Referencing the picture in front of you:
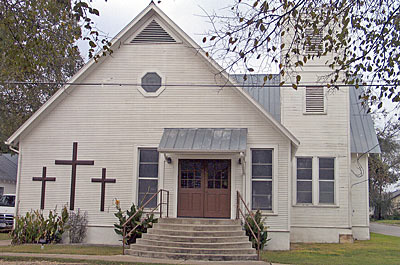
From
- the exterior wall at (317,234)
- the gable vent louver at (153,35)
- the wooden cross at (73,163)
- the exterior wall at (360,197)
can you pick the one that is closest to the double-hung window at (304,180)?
the exterior wall at (317,234)

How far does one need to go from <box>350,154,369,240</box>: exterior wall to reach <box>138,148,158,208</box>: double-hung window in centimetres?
896

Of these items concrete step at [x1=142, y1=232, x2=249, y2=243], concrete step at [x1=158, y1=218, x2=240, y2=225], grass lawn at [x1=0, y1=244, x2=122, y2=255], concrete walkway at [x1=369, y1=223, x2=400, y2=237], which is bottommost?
concrete walkway at [x1=369, y1=223, x2=400, y2=237]

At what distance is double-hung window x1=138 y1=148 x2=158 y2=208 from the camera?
53.9 ft

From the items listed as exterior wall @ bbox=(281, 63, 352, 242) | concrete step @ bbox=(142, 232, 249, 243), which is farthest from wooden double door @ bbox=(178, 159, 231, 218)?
exterior wall @ bbox=(281, 63, 352, 242)

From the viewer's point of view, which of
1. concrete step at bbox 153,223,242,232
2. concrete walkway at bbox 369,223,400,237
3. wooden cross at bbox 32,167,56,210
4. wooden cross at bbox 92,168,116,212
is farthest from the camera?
concrete walkway at bbox 369,223,400,237

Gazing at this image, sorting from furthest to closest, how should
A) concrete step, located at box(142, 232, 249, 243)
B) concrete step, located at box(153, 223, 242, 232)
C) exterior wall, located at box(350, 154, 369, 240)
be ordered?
exterior wall, located at box(350, 154, 369, 240) → concrete step, located at box(153, 223, 242, 232) → concrete step, located at box(142, 232, 249, 243)

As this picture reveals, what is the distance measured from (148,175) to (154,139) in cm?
127

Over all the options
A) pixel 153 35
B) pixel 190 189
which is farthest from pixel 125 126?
pixel 153 35

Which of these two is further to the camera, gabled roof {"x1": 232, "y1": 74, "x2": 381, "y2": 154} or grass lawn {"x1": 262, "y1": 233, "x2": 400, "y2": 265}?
gabled roof {"x1": 232, "y1": 74, "x2": 381, "y2": 154}

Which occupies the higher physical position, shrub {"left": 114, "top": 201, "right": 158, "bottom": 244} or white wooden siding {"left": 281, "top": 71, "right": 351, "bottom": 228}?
white wooden siding {"left": 281, "top": 71, "right": 351, "bottom": 228}

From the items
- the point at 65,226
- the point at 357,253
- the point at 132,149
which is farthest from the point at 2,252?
the point at 357,253

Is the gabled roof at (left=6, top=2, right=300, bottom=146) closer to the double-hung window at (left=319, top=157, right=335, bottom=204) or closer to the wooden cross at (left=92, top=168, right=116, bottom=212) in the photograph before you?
the wooden cross at (left=92, top=168, right=116, bottom=212)

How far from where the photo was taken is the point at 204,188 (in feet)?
53.4

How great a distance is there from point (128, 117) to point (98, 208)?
332cm
